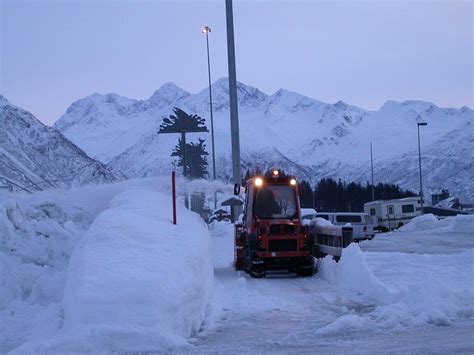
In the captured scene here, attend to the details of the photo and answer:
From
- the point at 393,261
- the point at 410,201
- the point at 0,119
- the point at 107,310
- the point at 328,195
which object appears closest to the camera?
the point at 107,310

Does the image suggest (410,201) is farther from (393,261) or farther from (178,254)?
(178,254)

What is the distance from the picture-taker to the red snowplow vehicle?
56.9 ft

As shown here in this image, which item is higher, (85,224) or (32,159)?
(32,159)

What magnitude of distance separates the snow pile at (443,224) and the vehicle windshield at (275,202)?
27168 mm

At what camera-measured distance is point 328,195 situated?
111 m

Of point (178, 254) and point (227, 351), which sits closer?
point (227, 351)

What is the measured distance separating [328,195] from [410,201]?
5454cm

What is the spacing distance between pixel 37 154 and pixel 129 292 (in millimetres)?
73179

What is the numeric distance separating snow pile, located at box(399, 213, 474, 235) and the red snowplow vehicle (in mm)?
27224

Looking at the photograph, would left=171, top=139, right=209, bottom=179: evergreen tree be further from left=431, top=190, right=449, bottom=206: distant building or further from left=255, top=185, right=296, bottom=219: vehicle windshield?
left=431, top=190, right=449, bottom=206: distant building

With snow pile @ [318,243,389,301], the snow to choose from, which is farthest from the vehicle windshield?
snow pile @ [318,243,389,301]

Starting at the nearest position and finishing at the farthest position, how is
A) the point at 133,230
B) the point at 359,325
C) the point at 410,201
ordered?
the point at 359,325, the point at 133,230, the point at 410,201

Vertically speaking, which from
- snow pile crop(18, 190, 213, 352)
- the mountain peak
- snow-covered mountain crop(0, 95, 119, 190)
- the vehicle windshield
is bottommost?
snow pile crop(18, 190, 213, 352)

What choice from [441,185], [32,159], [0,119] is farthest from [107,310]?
[441,185]
